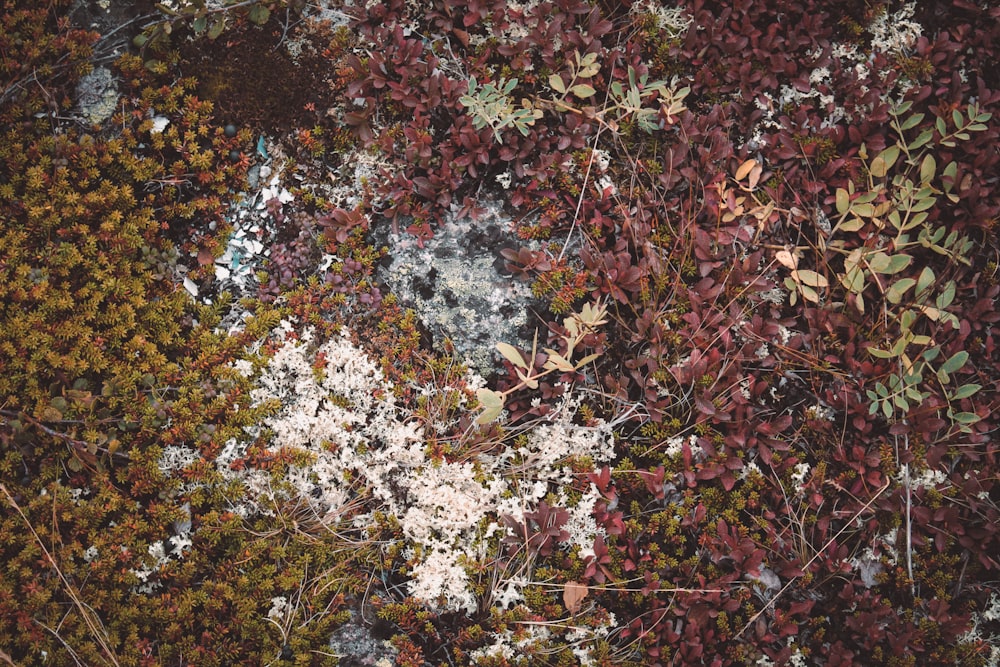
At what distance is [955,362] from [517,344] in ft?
9.06

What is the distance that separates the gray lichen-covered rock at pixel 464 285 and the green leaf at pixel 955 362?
265cm

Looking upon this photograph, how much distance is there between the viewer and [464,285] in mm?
4156

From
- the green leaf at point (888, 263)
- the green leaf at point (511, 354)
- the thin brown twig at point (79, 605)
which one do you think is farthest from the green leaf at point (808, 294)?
the thin brown twig at point (79, 605)

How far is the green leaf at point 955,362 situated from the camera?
3861 millimetres

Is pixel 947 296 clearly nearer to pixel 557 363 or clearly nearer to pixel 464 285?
pixel 557 363

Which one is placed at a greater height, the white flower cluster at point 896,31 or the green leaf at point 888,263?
the white flower cluster at point 896,31

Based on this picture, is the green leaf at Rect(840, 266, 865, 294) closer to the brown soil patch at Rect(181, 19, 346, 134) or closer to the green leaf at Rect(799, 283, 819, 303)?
the green leaf at Rect(799, 283, 819, 303)

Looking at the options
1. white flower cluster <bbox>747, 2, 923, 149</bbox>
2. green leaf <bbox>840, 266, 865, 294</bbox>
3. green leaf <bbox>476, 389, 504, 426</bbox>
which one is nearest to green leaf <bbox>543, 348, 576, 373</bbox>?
green leaf <bbox>476, 389, 504, 426</bbox>

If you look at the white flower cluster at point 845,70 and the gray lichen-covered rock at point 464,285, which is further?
the white flower cluster at point 845,70

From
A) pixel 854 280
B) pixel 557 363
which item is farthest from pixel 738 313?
pixel 557 363

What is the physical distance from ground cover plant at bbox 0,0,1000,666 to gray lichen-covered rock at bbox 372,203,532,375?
11 cm

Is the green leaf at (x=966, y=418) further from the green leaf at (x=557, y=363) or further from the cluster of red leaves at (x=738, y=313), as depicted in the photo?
the green leaf at (x=557, y=363)

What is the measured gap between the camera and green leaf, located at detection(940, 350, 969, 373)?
3861 millimetres

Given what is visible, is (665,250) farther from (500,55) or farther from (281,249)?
(281,249)
